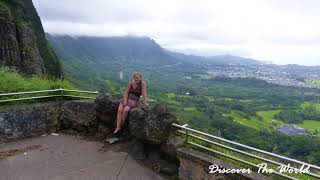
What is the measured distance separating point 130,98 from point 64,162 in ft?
6.53

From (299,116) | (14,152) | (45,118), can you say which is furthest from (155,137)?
(299,116)

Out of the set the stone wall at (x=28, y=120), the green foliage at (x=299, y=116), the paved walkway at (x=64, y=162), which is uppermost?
the stone wall at (x=28, y=120)

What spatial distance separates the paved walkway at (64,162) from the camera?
682 centimetres

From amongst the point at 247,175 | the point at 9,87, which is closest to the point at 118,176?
the point at 247,175

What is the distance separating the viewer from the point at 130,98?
27.4ft

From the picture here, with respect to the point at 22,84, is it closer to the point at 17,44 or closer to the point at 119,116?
the point at 119,116

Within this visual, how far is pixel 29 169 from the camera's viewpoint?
23.1 feet

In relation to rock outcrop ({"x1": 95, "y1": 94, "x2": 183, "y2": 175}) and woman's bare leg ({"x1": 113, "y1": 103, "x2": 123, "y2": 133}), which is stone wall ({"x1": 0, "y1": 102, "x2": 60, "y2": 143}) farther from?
rock outcrop ({"x1": 95, "y1": 94, "x2": 183, "y2": 175})

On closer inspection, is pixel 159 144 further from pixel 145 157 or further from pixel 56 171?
pixel 56 171

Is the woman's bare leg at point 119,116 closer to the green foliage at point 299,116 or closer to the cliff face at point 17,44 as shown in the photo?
the cliff face at point 17,44

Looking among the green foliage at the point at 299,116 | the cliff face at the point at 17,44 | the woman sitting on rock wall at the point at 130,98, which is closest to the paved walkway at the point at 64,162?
the woman sitting on rock wall at the point at 130,98

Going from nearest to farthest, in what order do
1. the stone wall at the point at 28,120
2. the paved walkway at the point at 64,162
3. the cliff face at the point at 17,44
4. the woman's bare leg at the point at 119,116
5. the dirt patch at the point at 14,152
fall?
the paved walkway at the point at 64,162, the dirt patch at the point at 14,152, the woman's bare leg at the point at 119,116, the stone wall at the point at 28,120, the cliff face at the point at 17,44

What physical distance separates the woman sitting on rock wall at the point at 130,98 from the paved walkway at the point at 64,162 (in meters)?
0.75

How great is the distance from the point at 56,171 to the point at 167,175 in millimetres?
2099
